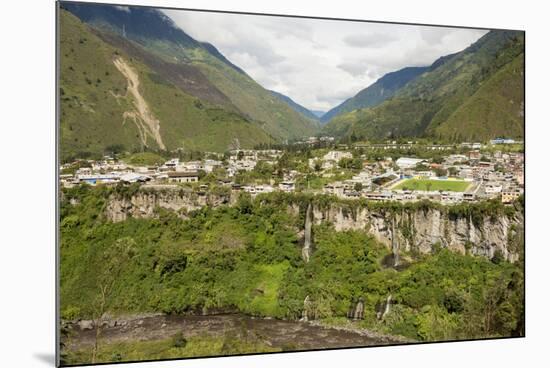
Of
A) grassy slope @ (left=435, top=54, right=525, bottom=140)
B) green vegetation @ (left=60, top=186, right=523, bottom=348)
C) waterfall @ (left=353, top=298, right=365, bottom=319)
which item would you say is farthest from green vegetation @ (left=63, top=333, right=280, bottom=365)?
grassy slope @ (left=435, top=54, right=525, bottom=140)

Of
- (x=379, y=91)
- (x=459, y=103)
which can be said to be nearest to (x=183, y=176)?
(x=379, y=91)

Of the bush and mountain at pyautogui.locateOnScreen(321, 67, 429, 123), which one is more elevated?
mountain at pyautogui.locateOnScreen(321, 67, 429, 123)

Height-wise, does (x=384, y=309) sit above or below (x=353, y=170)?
below

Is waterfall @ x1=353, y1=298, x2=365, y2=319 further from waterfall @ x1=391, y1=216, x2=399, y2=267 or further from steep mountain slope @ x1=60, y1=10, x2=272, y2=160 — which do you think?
steep mountain slope @ x1=60, y1=10, x2=272, y2=160

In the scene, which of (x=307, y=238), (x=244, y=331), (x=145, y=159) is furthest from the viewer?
(x=307, y=238)

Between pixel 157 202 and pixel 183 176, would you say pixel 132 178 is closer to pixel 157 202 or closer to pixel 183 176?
pixel 157 202

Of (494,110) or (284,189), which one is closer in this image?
(494,110)
